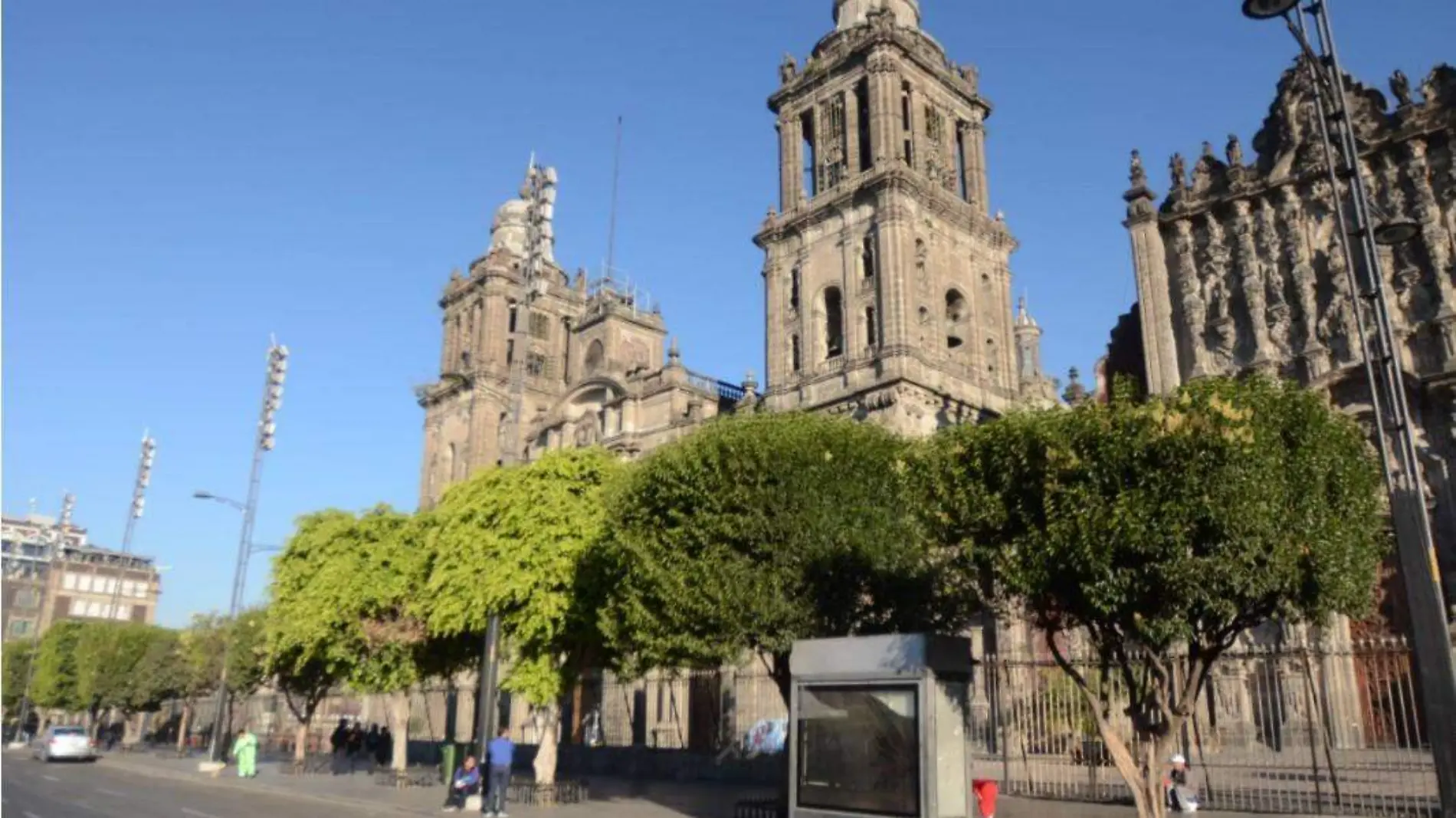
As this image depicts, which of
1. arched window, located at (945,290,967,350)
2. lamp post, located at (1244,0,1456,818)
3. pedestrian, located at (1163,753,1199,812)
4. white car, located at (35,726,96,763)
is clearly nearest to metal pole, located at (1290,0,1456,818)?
lamp post, located at (1244,0,1456,818)

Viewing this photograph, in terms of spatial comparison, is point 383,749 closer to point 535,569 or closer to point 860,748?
point 535,569

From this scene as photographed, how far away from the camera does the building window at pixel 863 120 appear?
4675 centimetres

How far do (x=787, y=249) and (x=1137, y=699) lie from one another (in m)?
35.5

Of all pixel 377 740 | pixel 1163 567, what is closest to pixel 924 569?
pixel 1163 567

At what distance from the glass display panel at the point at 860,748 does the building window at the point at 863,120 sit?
1355 inches

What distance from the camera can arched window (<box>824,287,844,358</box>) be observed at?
148 ft

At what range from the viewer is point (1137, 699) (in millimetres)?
Result: 14047

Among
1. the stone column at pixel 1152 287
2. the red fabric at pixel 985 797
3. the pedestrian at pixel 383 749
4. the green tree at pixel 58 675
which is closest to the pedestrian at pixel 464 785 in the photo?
the red fabric at pixel 985 797

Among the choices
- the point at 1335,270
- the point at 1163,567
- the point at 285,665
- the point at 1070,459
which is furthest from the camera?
the point at 285,665

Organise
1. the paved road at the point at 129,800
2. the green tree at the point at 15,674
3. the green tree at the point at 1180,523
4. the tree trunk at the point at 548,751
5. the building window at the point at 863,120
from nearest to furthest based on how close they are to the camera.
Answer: the green tree at the point at 1180,523
the paved road at the point at 129,800
the tree trunk at the point at 548,751
the building window at the point at 863,120
the green tree at the point at 15,674

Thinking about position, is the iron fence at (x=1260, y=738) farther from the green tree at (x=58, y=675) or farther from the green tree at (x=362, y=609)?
the green tree at (x=58, y=675)

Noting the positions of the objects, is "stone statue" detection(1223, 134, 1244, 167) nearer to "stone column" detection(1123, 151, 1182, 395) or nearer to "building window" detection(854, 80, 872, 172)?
"stone column" detection(1123, 151, 1182, 395)

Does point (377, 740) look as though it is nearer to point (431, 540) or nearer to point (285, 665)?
point (285, 665)

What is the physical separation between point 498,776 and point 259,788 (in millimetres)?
12723
